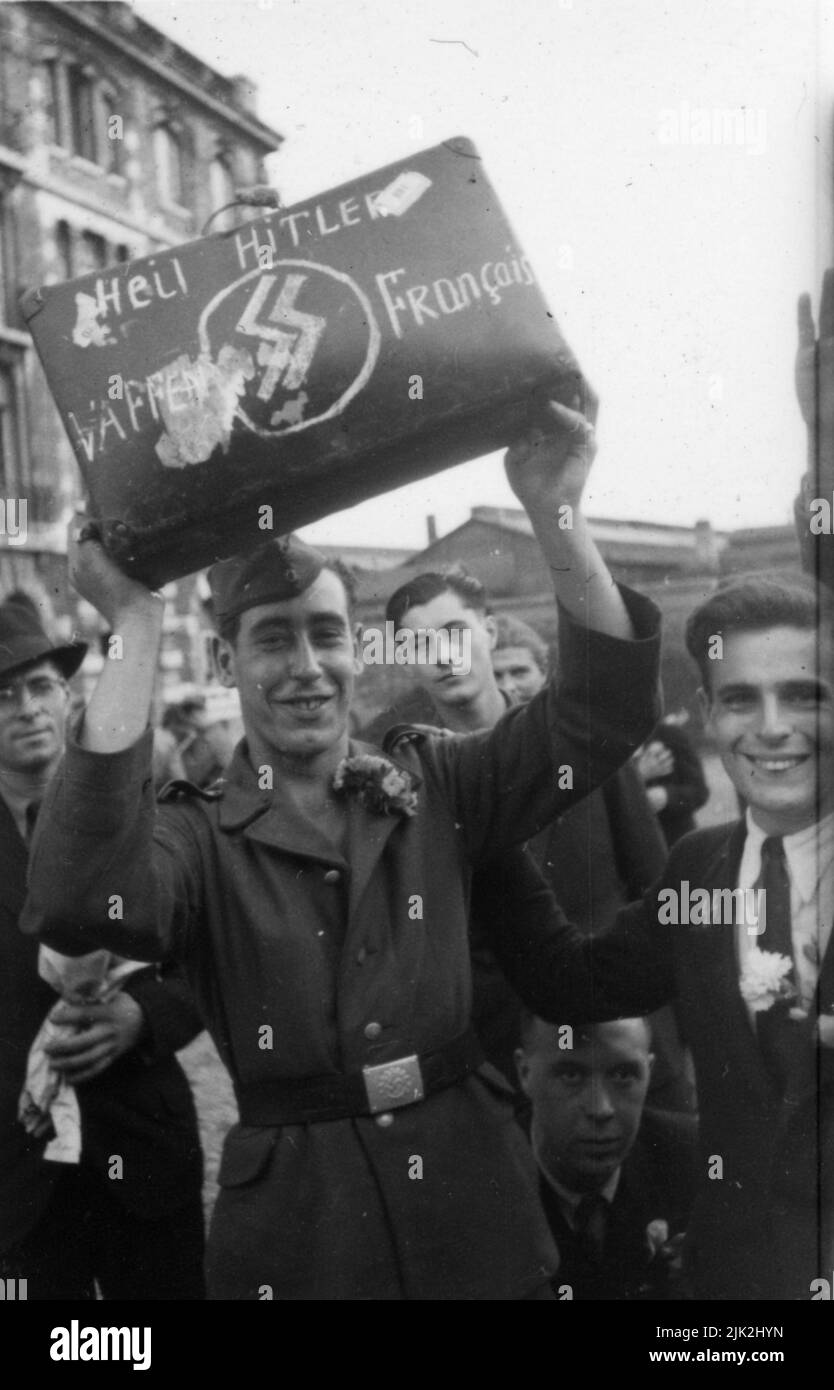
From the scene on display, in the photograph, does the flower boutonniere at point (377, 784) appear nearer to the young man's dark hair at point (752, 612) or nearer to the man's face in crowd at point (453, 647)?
the man's face in crowd at point (453, 647)

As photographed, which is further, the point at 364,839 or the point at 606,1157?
the point at 606,1157

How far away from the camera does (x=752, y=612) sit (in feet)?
8.08

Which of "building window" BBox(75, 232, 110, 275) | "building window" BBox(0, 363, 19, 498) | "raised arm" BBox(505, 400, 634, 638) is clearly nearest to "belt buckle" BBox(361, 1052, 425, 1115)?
"raised arm" BBox(505, 400, 634, 638)

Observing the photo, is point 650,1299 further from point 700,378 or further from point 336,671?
point 700,378

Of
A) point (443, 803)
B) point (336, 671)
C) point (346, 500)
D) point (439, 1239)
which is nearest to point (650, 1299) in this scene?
point (439, 1239)

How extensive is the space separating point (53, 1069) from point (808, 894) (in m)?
1.49

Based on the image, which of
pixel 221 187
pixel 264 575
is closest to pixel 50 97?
pixel 221 187

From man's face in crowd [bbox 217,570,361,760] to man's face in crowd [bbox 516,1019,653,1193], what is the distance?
75 cm

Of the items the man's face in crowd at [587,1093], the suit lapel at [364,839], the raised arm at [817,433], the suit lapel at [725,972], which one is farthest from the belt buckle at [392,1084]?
the raised arm at [817,433]

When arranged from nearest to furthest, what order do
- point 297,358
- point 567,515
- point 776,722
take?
1. point 297,358
2. point 567,515
3. point 776,722

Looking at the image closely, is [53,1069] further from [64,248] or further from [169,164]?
[169,164]

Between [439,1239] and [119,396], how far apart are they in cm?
149

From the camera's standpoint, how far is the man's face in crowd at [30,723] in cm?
252

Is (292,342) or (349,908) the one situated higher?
(292,342)
